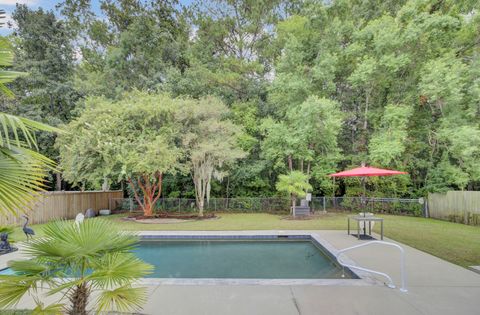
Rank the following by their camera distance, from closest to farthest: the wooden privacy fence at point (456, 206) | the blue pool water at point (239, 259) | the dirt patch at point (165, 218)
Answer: the blue pool water at point (239, 259), the wooden privacy fence at point (456, 206), the dirt patch at point (165, 218)

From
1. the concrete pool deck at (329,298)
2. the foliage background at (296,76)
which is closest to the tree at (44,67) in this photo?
the foliage background at (296,76)

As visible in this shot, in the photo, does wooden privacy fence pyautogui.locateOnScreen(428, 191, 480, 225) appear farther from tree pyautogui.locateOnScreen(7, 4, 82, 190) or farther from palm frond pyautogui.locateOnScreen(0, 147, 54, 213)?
tree pyautogui.locateOnScreen(7, 4, 82, 190)

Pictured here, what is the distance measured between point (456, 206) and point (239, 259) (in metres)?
9.98

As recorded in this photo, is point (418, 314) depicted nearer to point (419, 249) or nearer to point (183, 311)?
point (183, 311)

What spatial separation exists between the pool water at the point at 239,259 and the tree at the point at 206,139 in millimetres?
4939

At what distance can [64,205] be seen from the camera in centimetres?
1314

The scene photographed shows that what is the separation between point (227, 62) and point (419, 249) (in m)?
14.0

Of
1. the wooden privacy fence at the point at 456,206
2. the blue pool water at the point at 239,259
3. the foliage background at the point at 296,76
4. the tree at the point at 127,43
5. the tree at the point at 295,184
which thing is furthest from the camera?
the tree at the point at 127,43

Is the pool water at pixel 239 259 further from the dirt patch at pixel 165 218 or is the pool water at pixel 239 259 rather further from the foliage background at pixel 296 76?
the foliage background at pixel 296 76

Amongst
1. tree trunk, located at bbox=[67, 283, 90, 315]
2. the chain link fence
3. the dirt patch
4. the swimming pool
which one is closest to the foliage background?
the chain link fence

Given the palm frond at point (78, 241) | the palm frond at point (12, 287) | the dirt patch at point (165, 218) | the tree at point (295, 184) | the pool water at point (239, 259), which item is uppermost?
the tree at point (295, 184)

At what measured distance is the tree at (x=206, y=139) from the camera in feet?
43.3

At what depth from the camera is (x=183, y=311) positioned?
367 cm

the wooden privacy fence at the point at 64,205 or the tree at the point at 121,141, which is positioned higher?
the tree at the point at 121,141
